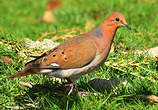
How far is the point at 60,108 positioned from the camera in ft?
12.2

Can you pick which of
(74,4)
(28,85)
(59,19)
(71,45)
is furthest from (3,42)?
(74,4)

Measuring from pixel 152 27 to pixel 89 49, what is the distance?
333 centimetres

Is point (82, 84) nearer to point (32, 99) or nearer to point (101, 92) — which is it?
point (101, 92)

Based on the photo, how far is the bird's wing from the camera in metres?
3.69

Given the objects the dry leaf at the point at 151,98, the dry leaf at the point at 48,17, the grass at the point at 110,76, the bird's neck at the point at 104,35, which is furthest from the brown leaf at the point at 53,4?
the dry leaf at the point at 151,98

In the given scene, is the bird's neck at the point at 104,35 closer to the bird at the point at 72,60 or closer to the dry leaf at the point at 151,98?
the bird at the point at 72,60

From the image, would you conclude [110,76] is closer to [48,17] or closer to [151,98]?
[151,98]

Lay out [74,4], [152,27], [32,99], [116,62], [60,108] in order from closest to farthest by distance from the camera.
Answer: [60,108]
[32,99]
[116,62]
[152,27]
[74,4]

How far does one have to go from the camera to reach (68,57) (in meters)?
3.73

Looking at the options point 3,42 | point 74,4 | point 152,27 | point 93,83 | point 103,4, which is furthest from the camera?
point 74,4

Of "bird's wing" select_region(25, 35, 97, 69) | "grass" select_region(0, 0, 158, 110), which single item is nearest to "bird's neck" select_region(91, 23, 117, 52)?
"bird's wing" select_region(25, 35, 97, 69)

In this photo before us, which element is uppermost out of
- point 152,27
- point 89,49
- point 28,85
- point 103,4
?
point 103,4

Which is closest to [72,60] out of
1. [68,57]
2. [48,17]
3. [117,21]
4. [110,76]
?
[68,57]

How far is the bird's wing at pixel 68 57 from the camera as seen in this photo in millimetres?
3689
